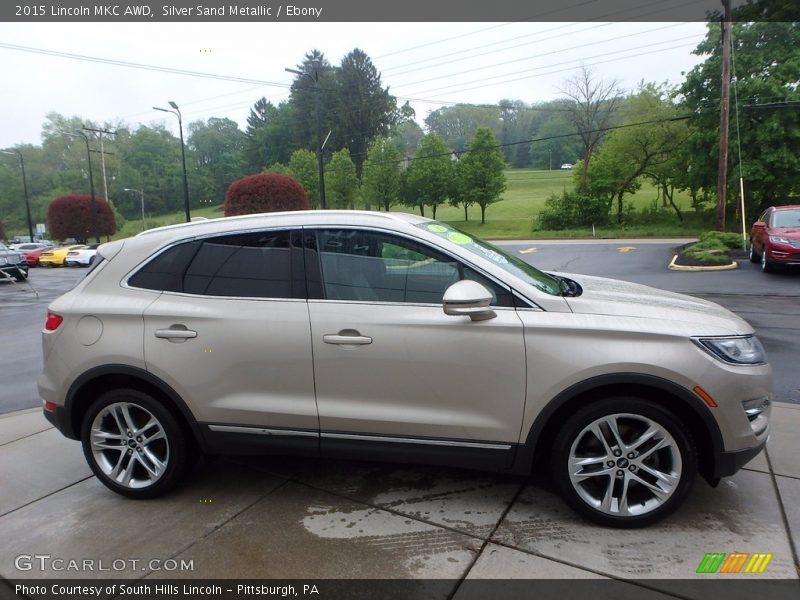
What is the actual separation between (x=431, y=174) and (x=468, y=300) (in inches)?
1705

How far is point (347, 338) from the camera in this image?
10.0ft

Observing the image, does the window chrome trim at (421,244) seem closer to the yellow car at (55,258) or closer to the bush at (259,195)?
the bush at (259,195)

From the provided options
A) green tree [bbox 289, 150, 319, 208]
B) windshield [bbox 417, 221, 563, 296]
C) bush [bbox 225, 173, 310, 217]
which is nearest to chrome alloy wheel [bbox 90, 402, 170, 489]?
windshield [bbox 417, 221, 563, 296]

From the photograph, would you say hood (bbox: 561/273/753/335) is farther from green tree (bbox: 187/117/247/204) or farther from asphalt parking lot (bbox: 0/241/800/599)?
green tree (bbox: 187/117/247/204)

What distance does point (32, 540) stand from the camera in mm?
3084

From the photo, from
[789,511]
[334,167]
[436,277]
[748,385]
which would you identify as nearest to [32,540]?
[436,277]

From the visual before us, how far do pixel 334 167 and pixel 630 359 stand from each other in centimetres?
4734

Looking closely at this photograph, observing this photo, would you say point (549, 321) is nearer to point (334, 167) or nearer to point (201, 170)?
point (334, 167)

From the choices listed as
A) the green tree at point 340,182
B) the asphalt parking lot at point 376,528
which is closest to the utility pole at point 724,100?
the asphalt parking lot at point 376,528

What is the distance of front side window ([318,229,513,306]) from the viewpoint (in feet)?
10.1

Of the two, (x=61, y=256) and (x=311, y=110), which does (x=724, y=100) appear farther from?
(x=311, y=110)

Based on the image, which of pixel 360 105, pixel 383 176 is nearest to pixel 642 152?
pixel 383 176

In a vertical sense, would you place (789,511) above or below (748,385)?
below

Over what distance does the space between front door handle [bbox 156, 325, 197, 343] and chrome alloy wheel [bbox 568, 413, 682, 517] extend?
7.33 feet
